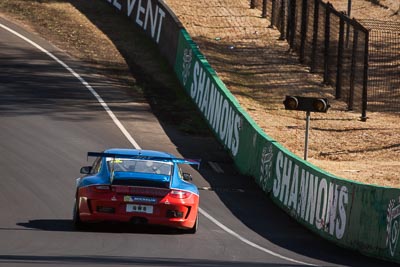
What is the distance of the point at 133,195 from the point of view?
18672 millimetres

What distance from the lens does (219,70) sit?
40.1 m

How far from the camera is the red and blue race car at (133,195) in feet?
61.1

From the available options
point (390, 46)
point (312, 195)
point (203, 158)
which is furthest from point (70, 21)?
point (312, 195)

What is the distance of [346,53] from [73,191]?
829 inches

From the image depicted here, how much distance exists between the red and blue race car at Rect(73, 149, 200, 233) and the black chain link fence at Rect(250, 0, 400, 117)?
55.9 feet

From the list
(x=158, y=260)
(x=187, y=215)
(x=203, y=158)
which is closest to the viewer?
(x=158, y=260)

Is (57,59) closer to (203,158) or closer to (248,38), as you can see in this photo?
(248,38)

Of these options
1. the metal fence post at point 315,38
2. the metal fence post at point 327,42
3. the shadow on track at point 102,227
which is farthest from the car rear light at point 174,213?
the metal fence post at point 315,38

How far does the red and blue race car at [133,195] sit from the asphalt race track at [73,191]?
35 cm

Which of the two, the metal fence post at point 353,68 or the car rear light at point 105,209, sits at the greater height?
the metal fence post at point 353,68

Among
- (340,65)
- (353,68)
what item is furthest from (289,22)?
(353,68)

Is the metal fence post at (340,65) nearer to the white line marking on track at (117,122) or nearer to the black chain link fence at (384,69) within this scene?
the black chain link fence at (384,69)

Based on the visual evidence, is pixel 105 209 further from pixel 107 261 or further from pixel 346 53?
pixel 346 53

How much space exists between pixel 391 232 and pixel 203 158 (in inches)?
420
